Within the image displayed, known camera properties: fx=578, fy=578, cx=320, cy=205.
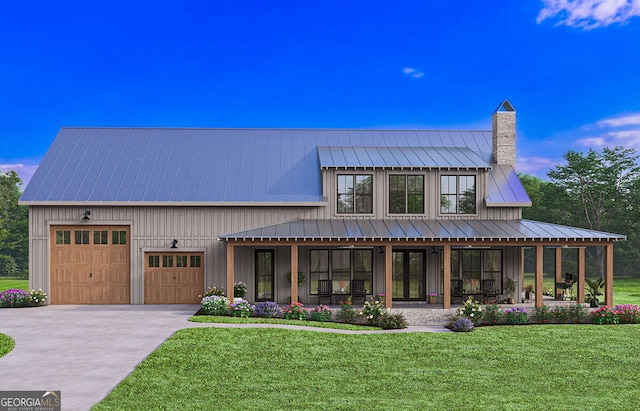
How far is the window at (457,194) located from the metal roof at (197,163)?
3.17 meters

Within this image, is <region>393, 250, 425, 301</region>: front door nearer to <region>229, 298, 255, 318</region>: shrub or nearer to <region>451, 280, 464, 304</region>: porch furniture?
<region>451, 280, 464, 304</region>: porch furniture

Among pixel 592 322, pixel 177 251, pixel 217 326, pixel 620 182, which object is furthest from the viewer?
pixel 620 182

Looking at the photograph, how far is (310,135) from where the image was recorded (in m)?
28.4

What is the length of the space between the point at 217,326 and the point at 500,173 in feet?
48.2

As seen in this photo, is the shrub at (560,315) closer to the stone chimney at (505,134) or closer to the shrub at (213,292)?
the stone chimney at (505,134)

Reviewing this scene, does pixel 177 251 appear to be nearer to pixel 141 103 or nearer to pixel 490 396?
pixel 490 396

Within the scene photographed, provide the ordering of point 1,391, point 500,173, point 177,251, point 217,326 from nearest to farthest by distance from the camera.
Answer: point 1,391 < point 217,326 < point 177,251 < point 500,173

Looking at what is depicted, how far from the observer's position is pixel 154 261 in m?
23.9

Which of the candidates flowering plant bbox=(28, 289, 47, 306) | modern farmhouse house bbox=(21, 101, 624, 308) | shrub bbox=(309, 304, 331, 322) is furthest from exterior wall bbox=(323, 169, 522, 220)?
flowering plant bbox=(28, 289, 47, 306)

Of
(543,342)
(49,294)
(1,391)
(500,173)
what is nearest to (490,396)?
(543,342)

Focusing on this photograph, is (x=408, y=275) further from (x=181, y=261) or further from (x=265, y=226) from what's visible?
(x=181, y=261)

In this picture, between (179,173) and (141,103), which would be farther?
(141,103)

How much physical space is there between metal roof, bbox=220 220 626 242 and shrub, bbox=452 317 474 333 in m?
3.41

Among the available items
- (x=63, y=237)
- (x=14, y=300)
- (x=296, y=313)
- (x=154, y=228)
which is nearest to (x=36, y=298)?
(x=14, y=300)
